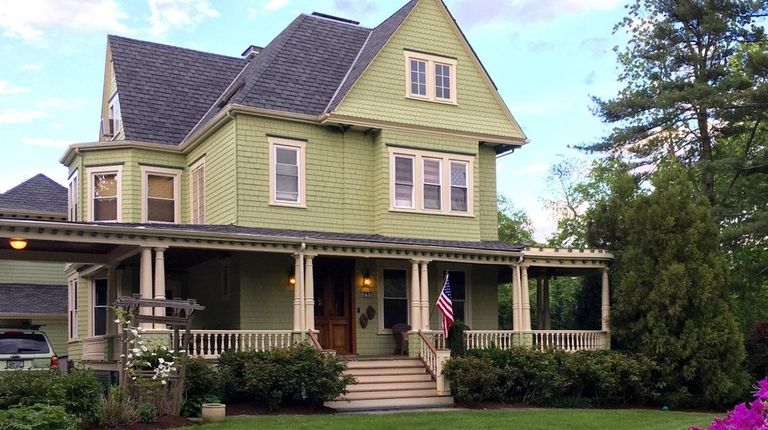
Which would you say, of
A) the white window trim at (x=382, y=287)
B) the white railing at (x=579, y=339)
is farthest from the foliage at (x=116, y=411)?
the white railing at (x=579, y=339)

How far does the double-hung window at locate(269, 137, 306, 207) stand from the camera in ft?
64.9

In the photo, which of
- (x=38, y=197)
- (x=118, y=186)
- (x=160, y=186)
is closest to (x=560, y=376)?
(x=160, y=186)

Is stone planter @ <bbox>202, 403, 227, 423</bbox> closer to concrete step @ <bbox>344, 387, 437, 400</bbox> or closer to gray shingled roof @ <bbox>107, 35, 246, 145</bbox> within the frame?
concrete step @ <bbox>344, 387, 437, 400</bbox>

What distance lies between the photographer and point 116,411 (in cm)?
1234

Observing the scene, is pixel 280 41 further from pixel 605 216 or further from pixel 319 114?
pixel 605 216

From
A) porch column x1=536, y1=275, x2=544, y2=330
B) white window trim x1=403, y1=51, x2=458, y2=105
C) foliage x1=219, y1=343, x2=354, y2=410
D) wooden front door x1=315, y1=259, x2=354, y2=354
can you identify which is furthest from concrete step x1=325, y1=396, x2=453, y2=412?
white window trim x1=403, y1=51, x2=458, y2=105

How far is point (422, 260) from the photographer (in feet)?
62.4

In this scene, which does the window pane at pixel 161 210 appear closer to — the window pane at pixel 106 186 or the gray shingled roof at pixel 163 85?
the window pane at pixel 106 186

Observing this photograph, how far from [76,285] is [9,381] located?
12978 millimetres

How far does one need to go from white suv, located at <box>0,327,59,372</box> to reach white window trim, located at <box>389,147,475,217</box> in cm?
832

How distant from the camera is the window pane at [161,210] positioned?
857 inches

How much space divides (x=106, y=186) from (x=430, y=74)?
28.9 feet

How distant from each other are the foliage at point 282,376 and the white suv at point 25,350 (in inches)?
143

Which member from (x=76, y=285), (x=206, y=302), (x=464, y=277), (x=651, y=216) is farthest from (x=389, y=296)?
(x=76, y=285)
